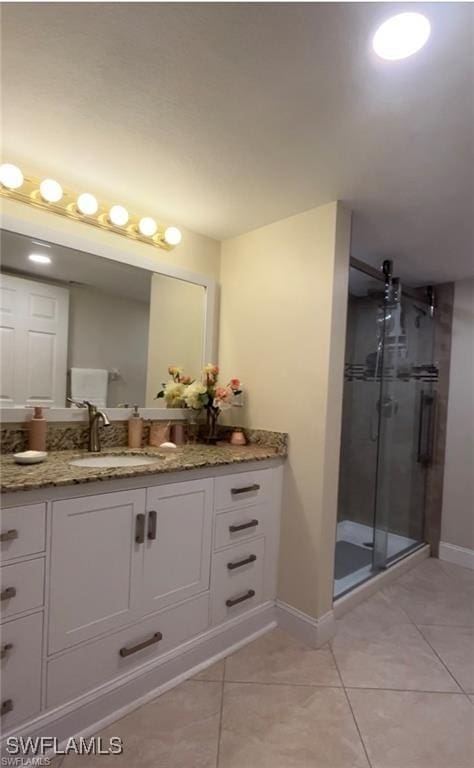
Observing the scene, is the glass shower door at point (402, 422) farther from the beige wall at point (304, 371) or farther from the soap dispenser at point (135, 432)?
the soap dispenser at point (135, 432)

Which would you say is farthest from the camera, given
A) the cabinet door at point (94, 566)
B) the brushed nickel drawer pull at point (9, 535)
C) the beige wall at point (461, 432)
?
the beige wall at point (461, 432)

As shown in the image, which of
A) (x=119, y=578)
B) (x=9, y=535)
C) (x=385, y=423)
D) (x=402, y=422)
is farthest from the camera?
(x=402, y=422)

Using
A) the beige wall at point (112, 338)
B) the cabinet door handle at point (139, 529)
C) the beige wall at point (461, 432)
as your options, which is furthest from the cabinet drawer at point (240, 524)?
the beige wall at point (461, 432)

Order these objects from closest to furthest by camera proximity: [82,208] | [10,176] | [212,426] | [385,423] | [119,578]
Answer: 1. [119,578]
2. [10,176]
3. [82,208]
4. [212,426]
5. [385,423]

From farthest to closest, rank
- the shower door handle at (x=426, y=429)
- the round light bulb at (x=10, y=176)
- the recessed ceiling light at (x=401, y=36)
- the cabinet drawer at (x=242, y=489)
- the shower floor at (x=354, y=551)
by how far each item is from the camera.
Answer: the shower door handle at (x=426, y=429)
the shower floor at (x=354, y=551)
the cabinet drawer at (x=242, y=489)
the round light bulb at (x=10, y=176)
the recessed ceiling light at (x=401, y=36)

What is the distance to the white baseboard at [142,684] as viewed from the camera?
122 cm

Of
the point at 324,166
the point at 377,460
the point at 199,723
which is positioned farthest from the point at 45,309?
the point at 377,460

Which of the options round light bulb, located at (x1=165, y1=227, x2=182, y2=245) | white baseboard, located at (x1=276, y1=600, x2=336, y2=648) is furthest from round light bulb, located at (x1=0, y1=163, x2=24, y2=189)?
white baseboard, located at (x1=276, y1=600, x2=336, y2=648)

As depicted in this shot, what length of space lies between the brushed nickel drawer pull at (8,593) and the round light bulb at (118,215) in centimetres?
159

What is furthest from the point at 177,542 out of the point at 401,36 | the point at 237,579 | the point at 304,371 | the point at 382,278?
the point at 382,278

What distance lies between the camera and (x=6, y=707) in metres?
1.11

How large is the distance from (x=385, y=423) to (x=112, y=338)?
2024 mm

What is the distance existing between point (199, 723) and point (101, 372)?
1518mm

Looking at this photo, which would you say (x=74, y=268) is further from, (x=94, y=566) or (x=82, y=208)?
(x=94, y=566)
